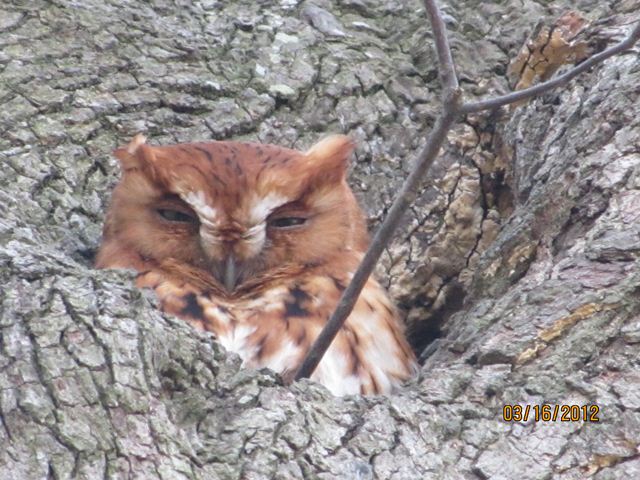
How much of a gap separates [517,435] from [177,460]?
0.63 metres

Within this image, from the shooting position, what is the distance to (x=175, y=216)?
3.15 m

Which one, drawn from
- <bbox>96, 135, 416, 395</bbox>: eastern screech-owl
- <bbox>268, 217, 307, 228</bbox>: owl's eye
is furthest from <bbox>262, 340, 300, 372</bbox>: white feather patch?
<bbox>268, 217, 307, 228</bbox>: owl's eye

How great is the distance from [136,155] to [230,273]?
387 millimetres

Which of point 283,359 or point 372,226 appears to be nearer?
point 283,359

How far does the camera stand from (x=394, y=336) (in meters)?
3.13

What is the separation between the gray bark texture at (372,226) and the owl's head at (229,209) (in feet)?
0.55

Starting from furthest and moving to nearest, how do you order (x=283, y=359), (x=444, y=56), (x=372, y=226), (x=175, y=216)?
1. (x=372, y=226)
2. (x=175, y=216)
3. (x=283, y=359)
4. (x=444, y=56)

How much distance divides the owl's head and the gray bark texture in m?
0.17

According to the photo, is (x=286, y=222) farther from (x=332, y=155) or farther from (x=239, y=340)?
(x=239, y=340)

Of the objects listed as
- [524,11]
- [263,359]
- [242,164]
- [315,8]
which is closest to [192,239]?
[242,164]

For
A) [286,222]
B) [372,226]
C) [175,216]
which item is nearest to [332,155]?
[286,222]

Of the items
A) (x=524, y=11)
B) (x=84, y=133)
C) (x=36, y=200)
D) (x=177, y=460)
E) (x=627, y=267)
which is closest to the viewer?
(x=177, y=460)

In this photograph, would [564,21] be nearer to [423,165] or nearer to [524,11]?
[524,11]

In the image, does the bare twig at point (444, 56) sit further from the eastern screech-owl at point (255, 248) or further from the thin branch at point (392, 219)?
the eastern screech-owl at point (255, 248)
